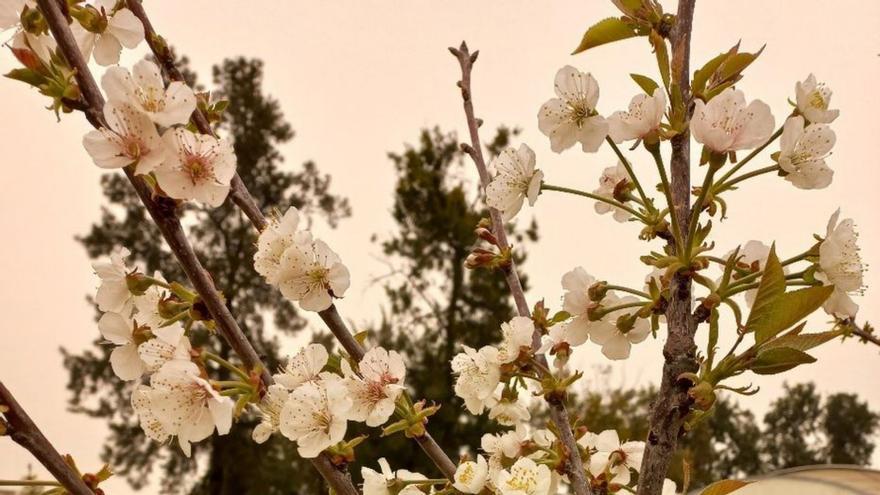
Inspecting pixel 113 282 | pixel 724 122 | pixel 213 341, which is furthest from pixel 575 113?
pixel 213 341

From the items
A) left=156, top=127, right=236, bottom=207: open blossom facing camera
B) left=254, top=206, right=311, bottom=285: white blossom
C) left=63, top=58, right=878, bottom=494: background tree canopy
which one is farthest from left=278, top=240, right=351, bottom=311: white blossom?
left=63, top=58, right=878, bottom=494: background tree canopy

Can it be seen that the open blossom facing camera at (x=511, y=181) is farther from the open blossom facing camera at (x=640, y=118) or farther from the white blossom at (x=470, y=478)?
the white blossom at (x=470, y=478)

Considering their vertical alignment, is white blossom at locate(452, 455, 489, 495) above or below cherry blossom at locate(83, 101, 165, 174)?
below

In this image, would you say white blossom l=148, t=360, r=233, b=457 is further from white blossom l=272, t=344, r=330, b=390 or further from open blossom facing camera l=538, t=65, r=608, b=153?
open blossom facing camera l=538, t=65, r=608, b=153

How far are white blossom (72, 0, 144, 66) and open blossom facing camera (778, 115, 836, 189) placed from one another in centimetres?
62

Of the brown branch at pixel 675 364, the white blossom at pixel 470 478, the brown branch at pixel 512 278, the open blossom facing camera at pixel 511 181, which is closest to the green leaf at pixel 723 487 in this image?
the brown branch at pixel 675 364

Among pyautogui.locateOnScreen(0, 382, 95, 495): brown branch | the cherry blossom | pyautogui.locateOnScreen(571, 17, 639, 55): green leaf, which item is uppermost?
pyautogui.locateOnScreen(571, 17, 639, 55): green leaf

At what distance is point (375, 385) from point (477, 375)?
0.49ft

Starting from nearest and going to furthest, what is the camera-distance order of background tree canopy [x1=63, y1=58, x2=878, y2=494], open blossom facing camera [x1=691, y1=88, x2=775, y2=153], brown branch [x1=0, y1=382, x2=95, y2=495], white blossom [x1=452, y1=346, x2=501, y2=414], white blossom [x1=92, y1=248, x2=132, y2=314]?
brown branch [x1=0, y1=382, x2=95, y2=495] → open blossom facing camera [x1=691, y1=88, x2=775, y2=153] → white blossom [x1=92, y1=248, x2=132, y2=314] → white blossom [x1=452, y1=346, x2=501, y2=414] → background tree canopy [x1=63, y1=58, x2=878, y2=494]

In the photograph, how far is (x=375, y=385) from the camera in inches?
32.9

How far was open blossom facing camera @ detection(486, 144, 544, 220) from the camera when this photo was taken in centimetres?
89

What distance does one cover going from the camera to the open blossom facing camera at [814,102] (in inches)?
31.0

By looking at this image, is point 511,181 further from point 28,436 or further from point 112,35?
point 28,436

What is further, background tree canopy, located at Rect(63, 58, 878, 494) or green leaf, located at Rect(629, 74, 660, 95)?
background tree canopy, located at Rect(63, 58, 878, 494)
